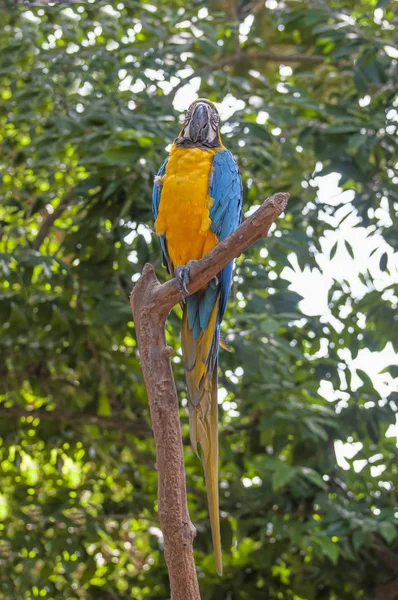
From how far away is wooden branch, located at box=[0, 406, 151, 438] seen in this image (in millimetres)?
2842

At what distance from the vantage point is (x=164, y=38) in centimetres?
246

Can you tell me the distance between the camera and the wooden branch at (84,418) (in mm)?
2842

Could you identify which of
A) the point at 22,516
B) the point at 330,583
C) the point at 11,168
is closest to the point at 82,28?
the point at 11,168

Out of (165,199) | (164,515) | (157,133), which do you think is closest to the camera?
(164,515)

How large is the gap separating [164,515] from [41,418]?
1.47m

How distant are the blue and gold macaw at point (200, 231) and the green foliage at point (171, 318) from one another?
0.37 metres

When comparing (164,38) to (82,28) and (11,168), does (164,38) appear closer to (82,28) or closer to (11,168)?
(82,28)

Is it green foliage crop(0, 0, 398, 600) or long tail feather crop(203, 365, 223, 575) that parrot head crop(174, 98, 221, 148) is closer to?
green foliage crop(0, 0, 398, 600)

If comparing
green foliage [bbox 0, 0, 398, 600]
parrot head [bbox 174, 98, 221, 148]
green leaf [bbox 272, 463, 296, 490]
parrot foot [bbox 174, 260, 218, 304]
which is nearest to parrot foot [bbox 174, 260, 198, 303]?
parrot foot [bbox 174, 260, 218, 304]

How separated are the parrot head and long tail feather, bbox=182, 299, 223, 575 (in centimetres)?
37

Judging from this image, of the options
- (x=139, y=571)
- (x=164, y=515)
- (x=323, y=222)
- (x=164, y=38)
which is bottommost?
(x=164, y=515)

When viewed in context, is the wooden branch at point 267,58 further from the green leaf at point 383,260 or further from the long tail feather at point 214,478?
the long tail feather at point 214,478

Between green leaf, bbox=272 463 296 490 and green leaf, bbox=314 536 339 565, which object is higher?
green leaf, bbox=272 463 296 490

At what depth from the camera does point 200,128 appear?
182 centimetres
